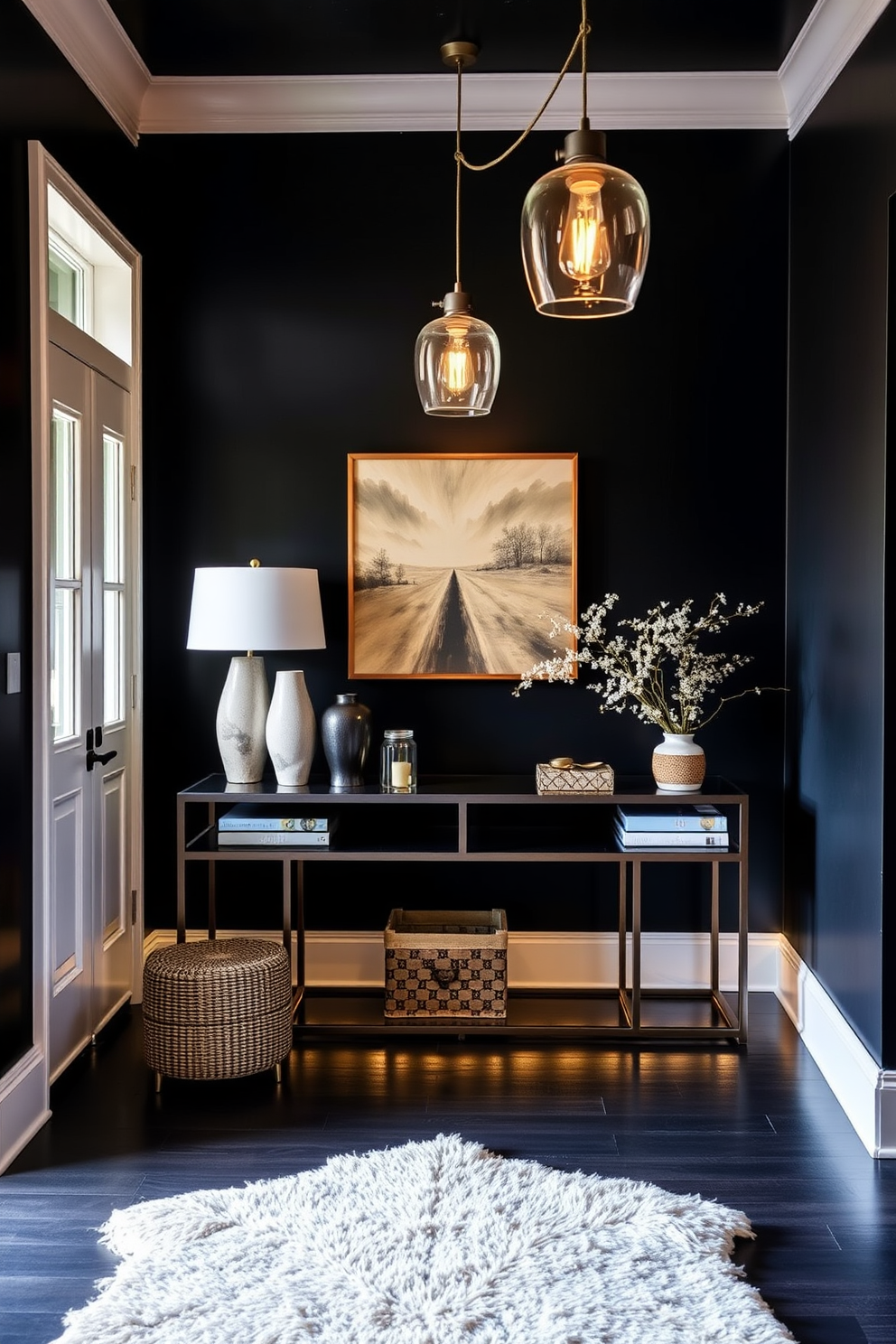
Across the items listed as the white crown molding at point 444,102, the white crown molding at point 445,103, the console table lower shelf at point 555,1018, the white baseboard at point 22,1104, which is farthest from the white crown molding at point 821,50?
the white baseboard at point 22,1104

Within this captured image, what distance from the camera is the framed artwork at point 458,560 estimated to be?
4.16 metres

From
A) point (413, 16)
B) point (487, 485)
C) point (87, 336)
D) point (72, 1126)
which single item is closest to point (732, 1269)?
point (72, 1126)

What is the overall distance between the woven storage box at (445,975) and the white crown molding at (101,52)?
281 centimetres

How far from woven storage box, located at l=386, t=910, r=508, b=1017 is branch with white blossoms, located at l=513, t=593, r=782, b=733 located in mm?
892

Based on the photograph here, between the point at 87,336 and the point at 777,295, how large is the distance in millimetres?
2348

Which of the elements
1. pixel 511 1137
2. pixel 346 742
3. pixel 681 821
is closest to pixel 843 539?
pixel 681 821

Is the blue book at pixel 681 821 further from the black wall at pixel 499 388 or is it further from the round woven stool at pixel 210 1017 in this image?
the round woven stool at pixel 210 1017

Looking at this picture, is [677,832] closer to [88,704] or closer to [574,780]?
[574,780]

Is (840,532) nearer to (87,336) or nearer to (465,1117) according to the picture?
(465,1117)

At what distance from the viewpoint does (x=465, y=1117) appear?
10.5 feet

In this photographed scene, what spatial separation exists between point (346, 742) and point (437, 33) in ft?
7.38

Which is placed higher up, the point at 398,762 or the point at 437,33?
the point at 437,33

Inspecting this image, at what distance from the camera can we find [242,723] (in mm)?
3898

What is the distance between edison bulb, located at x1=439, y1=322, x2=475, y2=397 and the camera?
2.62 metres
